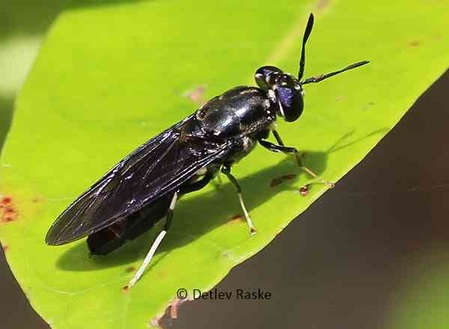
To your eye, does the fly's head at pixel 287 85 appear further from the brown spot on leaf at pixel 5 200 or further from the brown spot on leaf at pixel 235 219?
the brown spot on leaf at pixel 5 200

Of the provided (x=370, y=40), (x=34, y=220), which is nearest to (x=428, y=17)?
(x=370, y=40)

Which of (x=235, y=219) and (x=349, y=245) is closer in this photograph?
(x=235, y=219)

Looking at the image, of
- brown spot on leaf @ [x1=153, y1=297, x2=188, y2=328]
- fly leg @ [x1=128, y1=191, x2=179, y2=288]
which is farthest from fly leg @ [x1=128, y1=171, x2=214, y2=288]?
brown spot on leaf @ [x1=153, y1=297, x2=188, y2=328]

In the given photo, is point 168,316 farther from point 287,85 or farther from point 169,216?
point 287,85

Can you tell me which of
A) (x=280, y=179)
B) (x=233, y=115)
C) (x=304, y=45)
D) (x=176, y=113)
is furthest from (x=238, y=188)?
(x=304, y=45)

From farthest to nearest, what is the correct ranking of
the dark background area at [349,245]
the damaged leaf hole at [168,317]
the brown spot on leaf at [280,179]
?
the dark background area at [349,245] → the brown spot on leaf at [280,179] → the damaged leaf hole at [168,317]

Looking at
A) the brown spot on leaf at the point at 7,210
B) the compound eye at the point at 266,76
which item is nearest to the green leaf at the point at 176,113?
the brown spot on leaf at the point at 7,210
